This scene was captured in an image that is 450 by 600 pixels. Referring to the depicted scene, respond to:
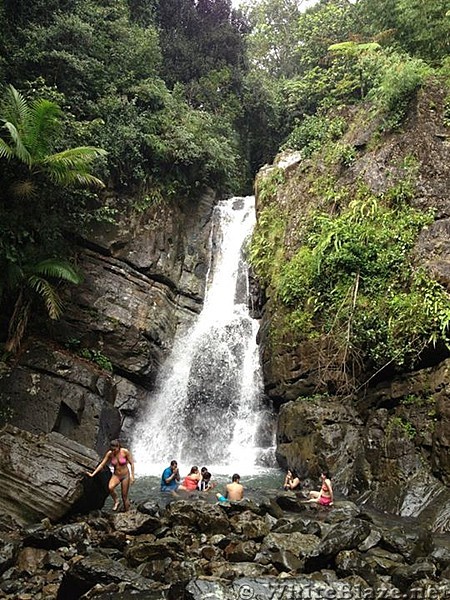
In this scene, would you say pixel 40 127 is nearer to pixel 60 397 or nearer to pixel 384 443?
pixel 60 397

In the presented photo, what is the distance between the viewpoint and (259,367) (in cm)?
1455

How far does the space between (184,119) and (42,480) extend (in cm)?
1450

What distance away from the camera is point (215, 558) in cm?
607

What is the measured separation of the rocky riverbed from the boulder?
269 millimetres

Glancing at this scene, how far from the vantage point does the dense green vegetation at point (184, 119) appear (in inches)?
476

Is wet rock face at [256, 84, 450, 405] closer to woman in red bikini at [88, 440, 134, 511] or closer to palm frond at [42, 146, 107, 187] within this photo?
woman in red bikini at [88, 440, 134, 511]

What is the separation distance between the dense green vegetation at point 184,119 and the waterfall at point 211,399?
230cm

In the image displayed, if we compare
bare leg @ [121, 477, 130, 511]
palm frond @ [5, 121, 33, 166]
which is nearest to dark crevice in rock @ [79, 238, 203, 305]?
palm frond @ [5, 121, 33, 166]

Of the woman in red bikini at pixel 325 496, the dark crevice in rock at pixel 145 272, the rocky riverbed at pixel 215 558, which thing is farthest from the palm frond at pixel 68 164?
the woman in red bikini at pixel 325 496

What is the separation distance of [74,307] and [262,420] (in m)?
6.27

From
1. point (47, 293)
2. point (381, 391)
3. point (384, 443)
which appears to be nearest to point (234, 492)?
point (384, 443)

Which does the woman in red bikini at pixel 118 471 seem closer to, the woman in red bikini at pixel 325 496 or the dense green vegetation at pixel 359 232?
the woman in red bikini at pixel 325 496

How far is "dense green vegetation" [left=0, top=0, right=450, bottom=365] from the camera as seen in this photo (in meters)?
12.1

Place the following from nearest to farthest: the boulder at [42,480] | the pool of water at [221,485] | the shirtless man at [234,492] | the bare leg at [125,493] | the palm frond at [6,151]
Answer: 1. the boulder at [42,480]
2. the bare leg at [125,493]
3. the shirtless man at [234,492]
4. the pool of water at [221,485]
5. the palm frond at [6,151]
